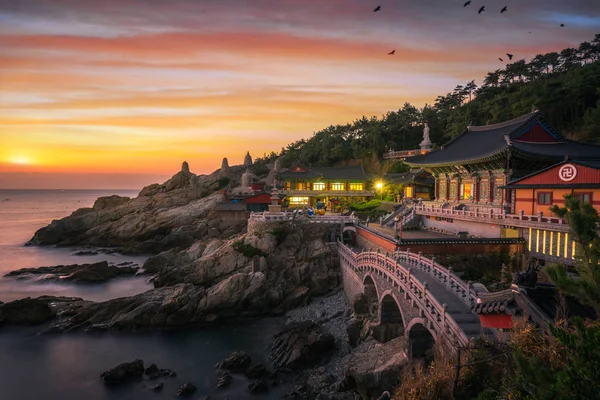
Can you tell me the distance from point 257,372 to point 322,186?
53.7 metres

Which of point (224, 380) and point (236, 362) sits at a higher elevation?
point (236, 362)

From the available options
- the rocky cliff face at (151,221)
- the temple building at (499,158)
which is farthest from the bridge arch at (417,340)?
the rocky cliff face at (151,221)

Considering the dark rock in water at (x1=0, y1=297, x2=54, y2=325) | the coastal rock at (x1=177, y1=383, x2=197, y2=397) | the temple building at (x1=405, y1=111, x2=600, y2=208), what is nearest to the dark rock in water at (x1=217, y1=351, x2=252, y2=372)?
the coastal rock at (x1=177, y1=383, x2=197, y2=397)

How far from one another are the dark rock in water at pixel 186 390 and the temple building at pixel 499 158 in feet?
90.9

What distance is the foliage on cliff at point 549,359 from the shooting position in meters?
7.93

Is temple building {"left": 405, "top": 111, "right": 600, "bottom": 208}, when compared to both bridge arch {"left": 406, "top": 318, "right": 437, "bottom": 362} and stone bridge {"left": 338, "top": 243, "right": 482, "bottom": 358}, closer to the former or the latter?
stone bridge {"left": 338, "top": 243, "right": 482, "bottom": 358}

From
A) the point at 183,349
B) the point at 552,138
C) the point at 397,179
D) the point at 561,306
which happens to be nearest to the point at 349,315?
the point at 183,349

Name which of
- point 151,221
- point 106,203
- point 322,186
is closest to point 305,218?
point 322,186

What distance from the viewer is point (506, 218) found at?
31.1 metres

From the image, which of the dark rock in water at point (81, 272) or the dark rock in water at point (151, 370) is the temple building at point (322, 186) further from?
the dark rock in water at point (151, 370)

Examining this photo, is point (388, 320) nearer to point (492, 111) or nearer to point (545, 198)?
point (545, 198)

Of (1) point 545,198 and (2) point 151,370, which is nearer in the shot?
(2) point 151,370

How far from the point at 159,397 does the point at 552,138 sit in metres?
40.0

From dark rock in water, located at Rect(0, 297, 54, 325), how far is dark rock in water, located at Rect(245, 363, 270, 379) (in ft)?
74.3
